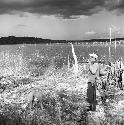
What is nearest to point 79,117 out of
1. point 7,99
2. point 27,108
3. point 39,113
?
point 39,113

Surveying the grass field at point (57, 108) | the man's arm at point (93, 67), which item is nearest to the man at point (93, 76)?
the man's arm at point (93, 67)

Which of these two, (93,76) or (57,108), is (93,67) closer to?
(93,76)

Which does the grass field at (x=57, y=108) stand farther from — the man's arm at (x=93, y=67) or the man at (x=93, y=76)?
the man's arm at (x=93, y=67)

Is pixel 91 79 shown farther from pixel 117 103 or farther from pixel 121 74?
pixel 121 74

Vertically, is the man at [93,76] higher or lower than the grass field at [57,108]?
higher

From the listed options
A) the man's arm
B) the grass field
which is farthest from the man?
the grass field

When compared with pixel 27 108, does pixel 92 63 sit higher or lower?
higher

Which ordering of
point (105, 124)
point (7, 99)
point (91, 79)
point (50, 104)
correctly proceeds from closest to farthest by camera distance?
point (105, 124) → point (91, 79) → point (50, 104) → point (7, 99)

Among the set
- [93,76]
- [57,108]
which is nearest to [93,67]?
[93,76]

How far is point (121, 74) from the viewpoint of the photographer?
14797 millimetres

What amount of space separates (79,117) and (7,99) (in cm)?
392

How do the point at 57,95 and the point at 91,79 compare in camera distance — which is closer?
the point at 91,79

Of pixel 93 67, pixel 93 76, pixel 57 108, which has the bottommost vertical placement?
pixel 57 108

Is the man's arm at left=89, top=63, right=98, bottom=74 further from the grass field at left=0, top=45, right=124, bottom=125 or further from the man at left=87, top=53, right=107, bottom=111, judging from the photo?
the grass field at left=0, top=45, right=124, bottom=125
